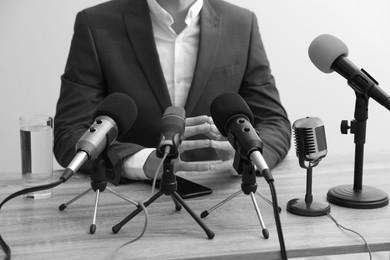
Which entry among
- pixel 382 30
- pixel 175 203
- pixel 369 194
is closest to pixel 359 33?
pixel 382 30

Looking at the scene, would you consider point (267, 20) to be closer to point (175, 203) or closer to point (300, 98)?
point (300, 98)

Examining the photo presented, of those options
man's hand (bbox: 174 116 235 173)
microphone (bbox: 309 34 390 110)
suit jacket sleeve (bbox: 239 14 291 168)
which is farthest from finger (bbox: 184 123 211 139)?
microphone (bbox: 309 34 390 110)

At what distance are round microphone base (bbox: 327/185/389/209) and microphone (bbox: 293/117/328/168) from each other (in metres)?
0.13

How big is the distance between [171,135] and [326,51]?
455 mm

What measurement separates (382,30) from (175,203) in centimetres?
236

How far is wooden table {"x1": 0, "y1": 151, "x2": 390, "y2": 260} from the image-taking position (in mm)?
1149

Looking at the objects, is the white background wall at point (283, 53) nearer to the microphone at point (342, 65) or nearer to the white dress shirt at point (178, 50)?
the white dress shirt at point (178, 50)

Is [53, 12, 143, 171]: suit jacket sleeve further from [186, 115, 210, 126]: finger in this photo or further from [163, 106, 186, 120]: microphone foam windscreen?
[163, 106, 186, 120]: microphone foam windscreen

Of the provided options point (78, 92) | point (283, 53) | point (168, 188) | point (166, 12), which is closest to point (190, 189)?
point (168, 188)

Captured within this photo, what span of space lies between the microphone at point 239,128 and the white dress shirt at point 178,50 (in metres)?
0.76

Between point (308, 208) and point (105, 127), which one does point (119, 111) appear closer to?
point (105, 127)

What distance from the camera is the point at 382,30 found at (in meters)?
3.35

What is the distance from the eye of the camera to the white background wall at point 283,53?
3.00 m

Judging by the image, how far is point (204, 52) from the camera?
1.99 metres
